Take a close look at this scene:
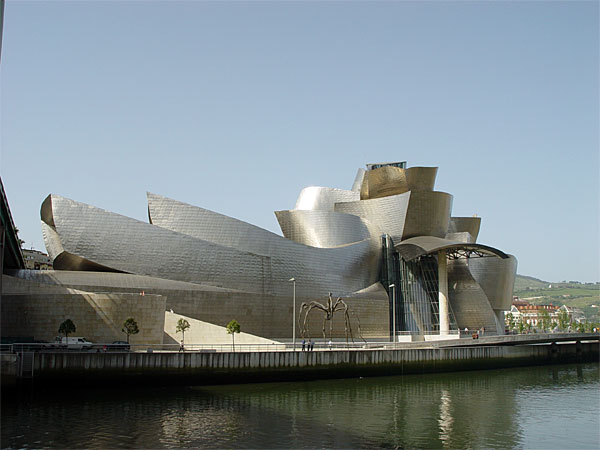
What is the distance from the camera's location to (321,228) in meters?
48.3

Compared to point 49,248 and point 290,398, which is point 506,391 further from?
point 49,248

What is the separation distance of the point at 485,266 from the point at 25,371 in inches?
1538

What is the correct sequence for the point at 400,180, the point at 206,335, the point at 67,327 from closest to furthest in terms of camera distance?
the point at 67,327 < the point at 206,335 < the point at 400,180

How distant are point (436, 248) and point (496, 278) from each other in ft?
31.6

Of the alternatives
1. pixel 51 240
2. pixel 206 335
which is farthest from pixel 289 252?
pixel 51 240

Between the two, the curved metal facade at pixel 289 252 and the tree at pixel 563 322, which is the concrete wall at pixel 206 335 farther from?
the tree at pixel 563 322

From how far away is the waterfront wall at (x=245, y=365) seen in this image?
975 inches

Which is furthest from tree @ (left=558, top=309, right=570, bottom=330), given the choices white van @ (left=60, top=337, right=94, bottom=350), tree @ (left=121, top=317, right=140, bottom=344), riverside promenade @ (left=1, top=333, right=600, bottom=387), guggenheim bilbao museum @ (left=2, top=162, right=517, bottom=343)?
white van @ (left=60, top=337, right=94, bottom=350)

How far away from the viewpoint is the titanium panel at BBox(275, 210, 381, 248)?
4828 cm

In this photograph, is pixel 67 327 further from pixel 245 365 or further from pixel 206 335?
pixel 245 365

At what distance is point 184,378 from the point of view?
26969 millimetres

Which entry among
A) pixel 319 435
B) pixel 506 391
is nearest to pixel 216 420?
pixel 319 435

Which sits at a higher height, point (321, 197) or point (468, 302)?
point (321, 197)

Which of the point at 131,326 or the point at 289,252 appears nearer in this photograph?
the point at 131,326
